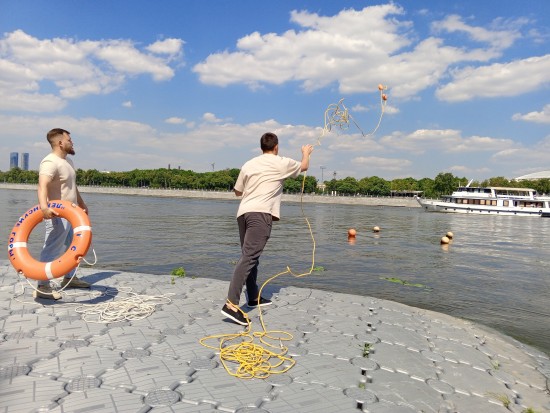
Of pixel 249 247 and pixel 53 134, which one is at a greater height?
pixel 53 134

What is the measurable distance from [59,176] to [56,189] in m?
0.17

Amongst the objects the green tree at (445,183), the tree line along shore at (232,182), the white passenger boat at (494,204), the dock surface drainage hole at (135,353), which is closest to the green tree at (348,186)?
the tree line along shore at (232,182)

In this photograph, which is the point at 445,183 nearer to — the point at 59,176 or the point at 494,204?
the point at 494,204

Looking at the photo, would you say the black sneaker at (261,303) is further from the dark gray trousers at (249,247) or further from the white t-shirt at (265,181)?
the white t-shirt at (265,181)

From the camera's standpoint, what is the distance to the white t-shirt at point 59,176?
4.37 meters

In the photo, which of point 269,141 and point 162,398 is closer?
point 162,398

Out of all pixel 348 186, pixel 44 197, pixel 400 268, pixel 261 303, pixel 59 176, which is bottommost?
pixel 400 268

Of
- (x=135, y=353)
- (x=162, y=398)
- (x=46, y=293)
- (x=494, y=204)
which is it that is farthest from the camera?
(x=494, y=204)

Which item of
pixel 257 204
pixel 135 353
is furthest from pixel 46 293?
pixel 257 204

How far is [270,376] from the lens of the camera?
286cm

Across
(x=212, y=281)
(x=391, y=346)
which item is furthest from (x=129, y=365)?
(x=212, y=281)

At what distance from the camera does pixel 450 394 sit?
2.75 meters

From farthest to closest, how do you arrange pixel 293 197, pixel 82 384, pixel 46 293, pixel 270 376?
pixel 293 197 → pixel 46 293 → pixel 270 376 → pixel 82 384

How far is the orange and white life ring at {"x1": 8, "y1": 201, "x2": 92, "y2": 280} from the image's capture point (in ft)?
13.5
